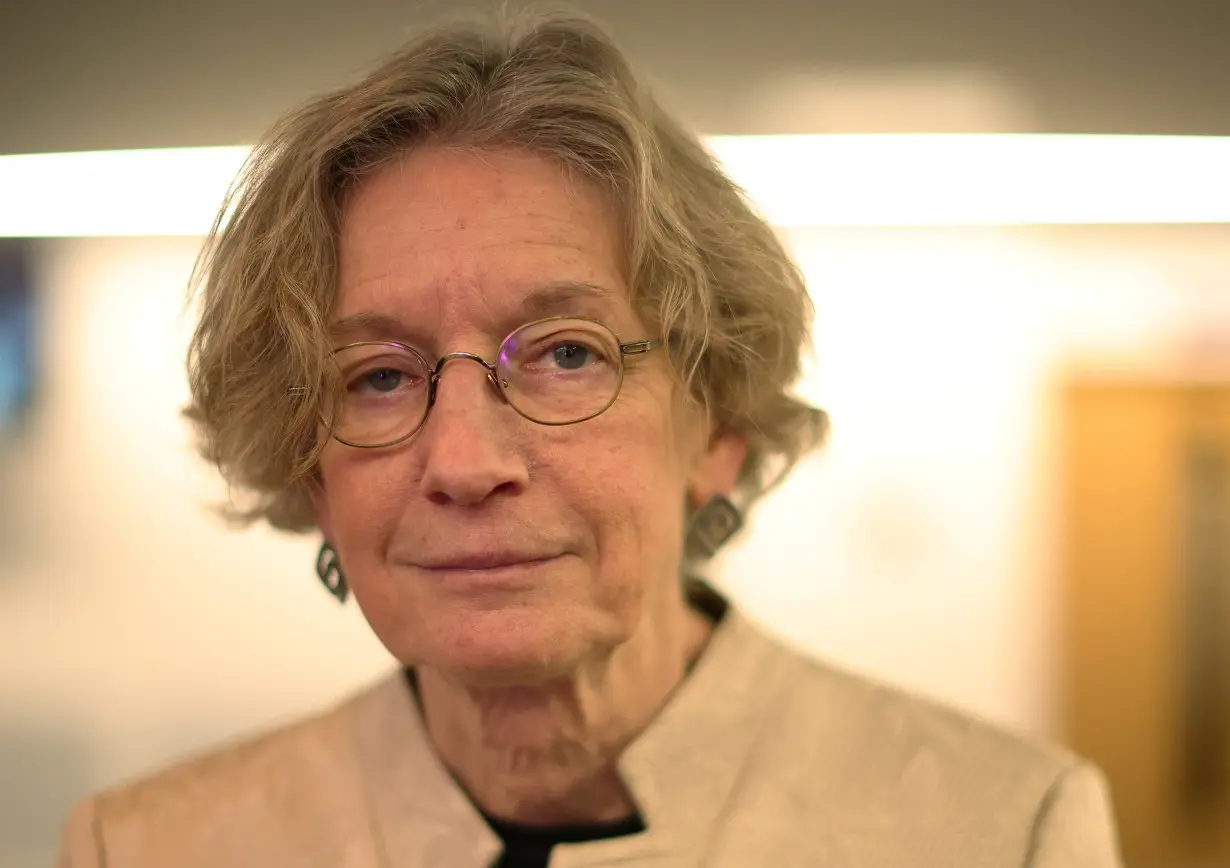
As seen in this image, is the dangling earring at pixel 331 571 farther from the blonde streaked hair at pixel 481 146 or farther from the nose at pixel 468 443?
the nose at pixel 468 443

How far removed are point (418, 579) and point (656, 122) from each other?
733 mm

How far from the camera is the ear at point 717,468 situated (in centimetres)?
158

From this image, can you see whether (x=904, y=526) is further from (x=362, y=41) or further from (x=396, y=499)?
(x=362, y=41)

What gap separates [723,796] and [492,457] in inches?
24.3

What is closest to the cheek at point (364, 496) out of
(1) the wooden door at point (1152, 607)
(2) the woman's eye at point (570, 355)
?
(2) the woman's eye at point (570, 355)

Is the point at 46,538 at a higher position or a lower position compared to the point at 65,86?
lower

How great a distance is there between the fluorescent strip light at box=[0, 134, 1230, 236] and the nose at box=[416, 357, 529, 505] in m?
0.64

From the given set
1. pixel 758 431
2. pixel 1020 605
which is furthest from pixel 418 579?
pixel 1020 605

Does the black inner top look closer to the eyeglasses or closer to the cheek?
the cheek

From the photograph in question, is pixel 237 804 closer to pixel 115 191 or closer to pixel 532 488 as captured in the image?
pixel 532 488

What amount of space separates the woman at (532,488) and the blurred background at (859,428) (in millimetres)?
226

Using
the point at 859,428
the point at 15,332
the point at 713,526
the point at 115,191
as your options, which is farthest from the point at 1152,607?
the point at 15,332

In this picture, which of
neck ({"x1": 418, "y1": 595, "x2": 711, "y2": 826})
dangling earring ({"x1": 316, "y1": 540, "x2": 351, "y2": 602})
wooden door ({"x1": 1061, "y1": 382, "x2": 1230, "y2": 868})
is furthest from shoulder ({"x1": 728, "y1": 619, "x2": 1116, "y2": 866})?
dangling earring ({"x1": 316, "y1": 540, "x2": 351, "y2": 602})

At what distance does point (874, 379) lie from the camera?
5.97ft
